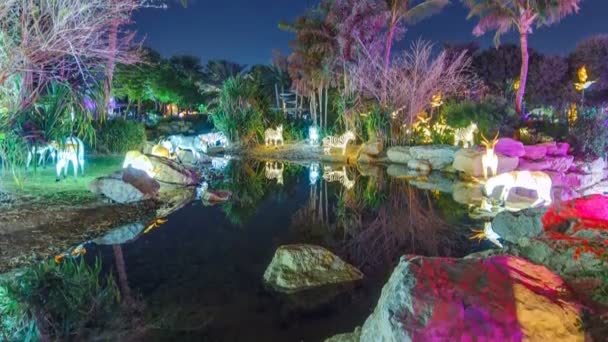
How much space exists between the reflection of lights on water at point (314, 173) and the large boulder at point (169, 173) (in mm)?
3563

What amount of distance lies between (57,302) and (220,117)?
17604 millimetres

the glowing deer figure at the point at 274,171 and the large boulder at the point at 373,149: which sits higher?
the large boulder at the point at 373,149

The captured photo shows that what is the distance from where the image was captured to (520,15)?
21938 millimetres

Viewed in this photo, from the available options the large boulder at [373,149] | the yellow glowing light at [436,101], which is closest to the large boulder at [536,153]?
the large boulder at [373,149]

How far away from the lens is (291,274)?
591 centimetres

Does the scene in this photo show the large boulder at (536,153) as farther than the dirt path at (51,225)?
Yes

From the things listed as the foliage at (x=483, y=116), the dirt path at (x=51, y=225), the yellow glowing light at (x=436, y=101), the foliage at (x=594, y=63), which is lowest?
the dirt path at (x=51, y=225)

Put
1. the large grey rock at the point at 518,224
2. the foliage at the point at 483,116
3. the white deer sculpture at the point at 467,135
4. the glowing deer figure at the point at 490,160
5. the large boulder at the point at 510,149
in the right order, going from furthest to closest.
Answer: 1. the foliage at the point at 483,116
2. the white deer sculpture at the point at 467,135
3. the large boulder at the point at 510,149
4. the glowing deer figure at the point at 490,160
5. the large grey rock at the point at 518,224

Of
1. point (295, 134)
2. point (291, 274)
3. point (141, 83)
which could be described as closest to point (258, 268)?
point (291, 274)

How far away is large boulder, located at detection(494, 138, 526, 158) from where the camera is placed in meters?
14.1

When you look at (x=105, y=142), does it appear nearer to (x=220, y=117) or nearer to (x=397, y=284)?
(x=220, y=117)

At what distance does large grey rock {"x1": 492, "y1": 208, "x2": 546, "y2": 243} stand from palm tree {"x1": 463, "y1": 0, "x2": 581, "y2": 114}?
1540 cm

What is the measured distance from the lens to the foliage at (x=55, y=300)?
4.44m

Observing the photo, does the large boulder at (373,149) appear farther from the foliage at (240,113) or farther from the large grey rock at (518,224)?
the large grey rock at (518,224)
